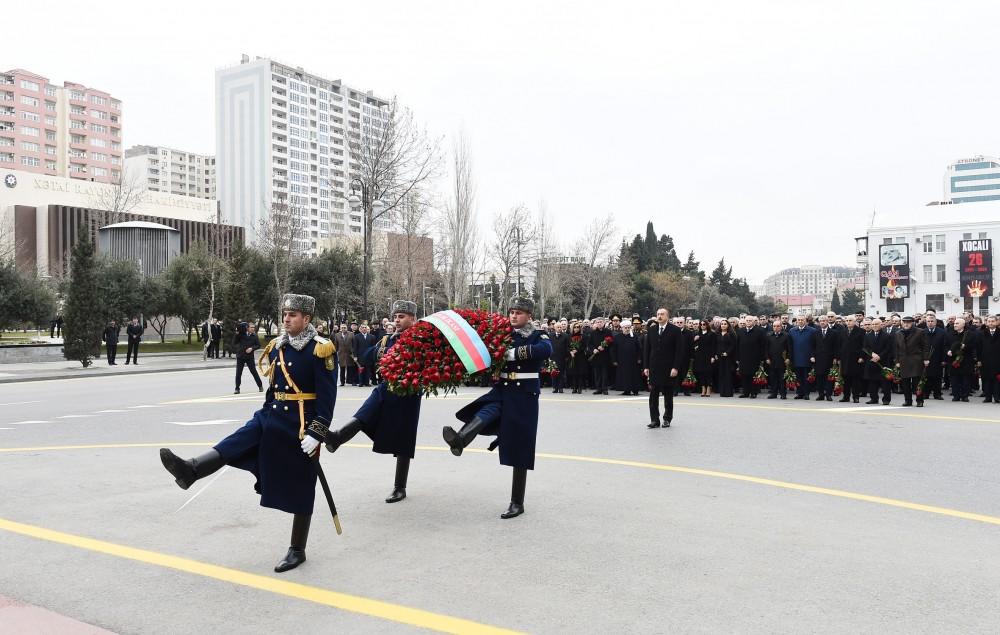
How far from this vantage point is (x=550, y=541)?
5.88 m

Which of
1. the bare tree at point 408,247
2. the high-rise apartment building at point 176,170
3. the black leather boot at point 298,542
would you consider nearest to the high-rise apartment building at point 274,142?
the high-rise apartment building at point 176,170

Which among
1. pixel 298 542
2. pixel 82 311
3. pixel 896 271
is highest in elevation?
pixel 896 271

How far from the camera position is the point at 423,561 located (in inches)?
212

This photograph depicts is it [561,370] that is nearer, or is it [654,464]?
[654,464]

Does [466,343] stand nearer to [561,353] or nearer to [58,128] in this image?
[561,353]

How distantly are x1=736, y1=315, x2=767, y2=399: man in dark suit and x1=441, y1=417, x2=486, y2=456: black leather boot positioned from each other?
43.0ft

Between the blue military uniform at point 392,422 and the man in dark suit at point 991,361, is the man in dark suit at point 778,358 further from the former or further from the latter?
the blue military uniform at point 392,422

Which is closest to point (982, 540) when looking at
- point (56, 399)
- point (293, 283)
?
point (56, 399)

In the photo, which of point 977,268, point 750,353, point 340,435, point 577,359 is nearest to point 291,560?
point 340,435

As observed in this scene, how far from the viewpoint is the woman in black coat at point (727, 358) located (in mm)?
18766

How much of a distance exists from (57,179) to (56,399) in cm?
8731

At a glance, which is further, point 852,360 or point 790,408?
point 852,360

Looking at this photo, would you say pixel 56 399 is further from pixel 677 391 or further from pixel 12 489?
pixel 677 391

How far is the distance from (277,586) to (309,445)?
0.92 metres
